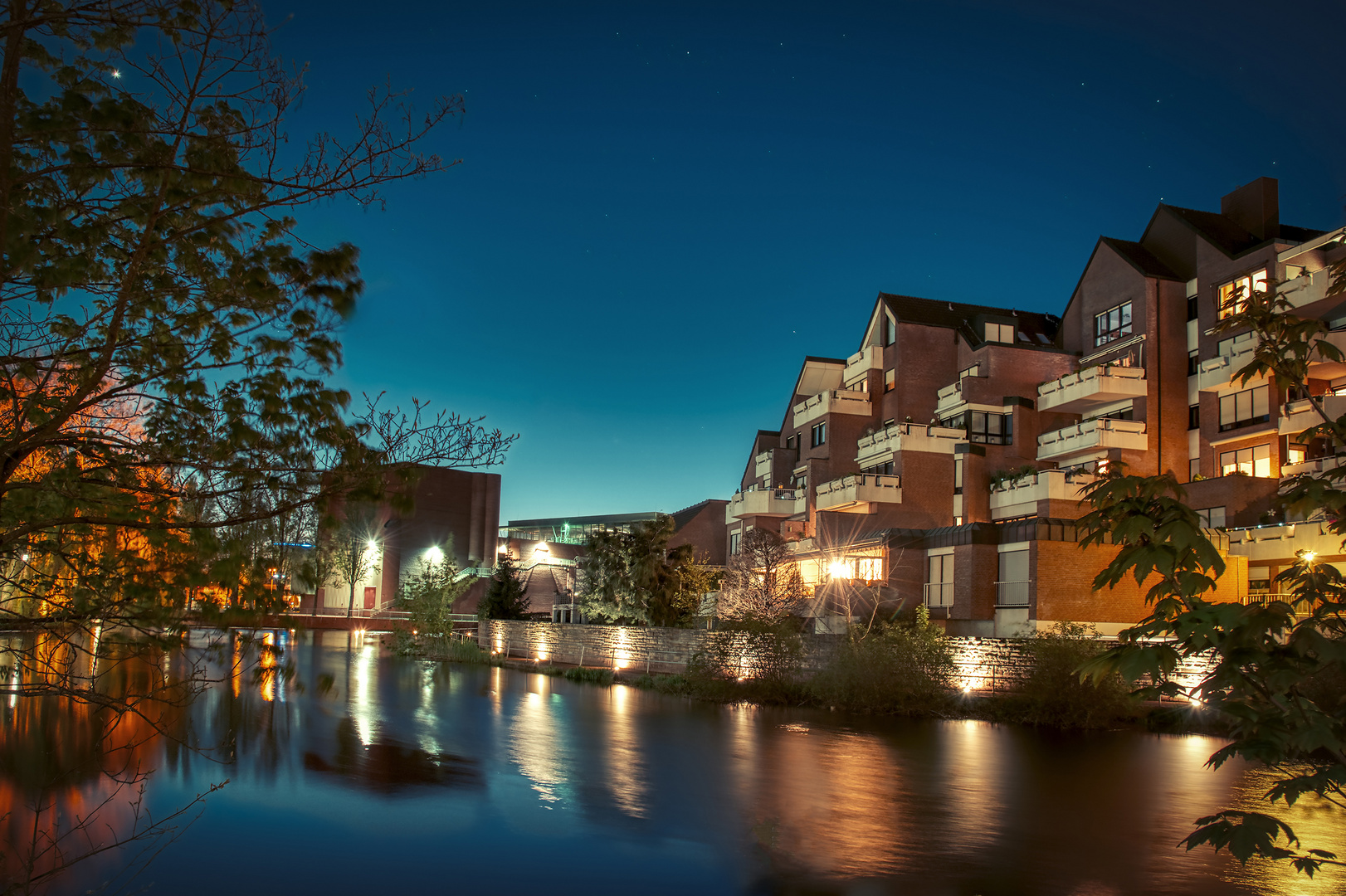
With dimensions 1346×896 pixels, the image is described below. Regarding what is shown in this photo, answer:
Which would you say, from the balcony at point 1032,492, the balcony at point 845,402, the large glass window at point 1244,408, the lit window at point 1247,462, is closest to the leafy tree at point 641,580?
the balcony at point 845,402

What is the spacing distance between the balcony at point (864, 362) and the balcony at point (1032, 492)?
29.4ft

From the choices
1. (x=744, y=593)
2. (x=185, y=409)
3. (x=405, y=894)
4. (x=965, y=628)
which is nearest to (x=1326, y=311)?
(x=965, y=628)

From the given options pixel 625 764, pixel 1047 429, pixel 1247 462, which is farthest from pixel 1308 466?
pixel 625 764

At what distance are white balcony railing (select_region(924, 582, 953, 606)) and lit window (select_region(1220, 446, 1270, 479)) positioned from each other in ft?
33.8

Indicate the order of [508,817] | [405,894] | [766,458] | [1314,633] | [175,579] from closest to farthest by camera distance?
[1314,633] → [175,579] → [405,894] → [508,817] → [766,458]

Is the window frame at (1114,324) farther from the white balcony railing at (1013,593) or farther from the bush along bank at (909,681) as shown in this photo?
the bush along bank at (909,681)

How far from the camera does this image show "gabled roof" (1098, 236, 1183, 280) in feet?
128

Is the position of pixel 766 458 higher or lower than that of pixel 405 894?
higher

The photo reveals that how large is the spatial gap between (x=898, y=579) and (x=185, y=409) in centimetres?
3516

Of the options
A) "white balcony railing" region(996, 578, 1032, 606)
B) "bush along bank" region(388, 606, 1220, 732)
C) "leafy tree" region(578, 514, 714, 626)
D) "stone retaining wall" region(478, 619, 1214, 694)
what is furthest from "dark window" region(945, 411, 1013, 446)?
"stone retaining wall" region(478, 619, 1214, 694)

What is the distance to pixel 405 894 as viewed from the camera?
10.1 metres

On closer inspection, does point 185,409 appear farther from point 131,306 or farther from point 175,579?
point 175,579

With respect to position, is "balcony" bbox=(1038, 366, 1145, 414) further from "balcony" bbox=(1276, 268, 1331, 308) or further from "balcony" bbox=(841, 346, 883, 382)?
"balcony" bbox=(841, 346, 883, 382)

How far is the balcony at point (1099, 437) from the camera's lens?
38.0 meters
